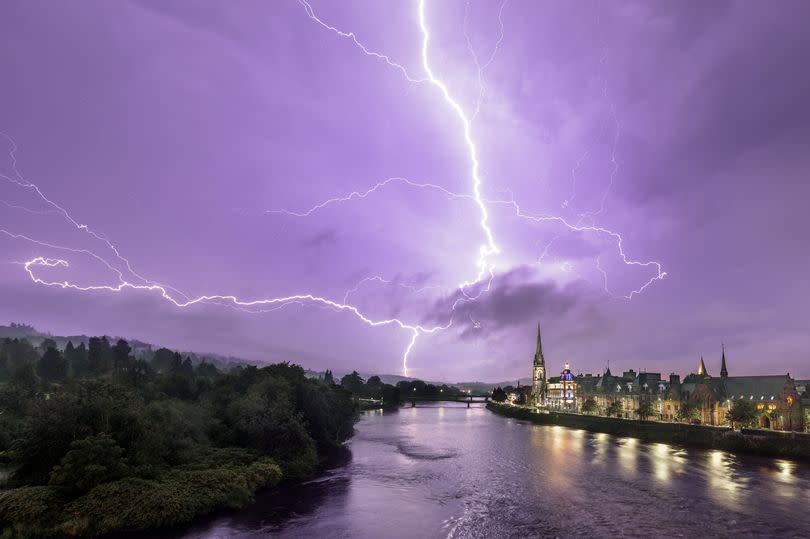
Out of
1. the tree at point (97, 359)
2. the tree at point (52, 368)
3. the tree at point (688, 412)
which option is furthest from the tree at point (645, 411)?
the tree at point (52, 368)

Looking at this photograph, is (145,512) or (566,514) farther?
(566,514)

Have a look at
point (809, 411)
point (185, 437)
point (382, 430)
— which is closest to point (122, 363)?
point (382, 430)

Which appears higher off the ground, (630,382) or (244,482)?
(630,382)

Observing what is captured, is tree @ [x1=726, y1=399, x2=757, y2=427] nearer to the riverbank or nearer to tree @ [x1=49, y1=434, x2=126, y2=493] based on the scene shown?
the riverbank

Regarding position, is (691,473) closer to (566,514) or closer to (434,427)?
(566,514)

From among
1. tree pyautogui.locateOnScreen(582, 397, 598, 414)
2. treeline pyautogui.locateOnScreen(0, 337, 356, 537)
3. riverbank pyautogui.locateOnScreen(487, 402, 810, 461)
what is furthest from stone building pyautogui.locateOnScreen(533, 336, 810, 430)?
treeline pyautogui.locateOnScreen(0, 337, 356, 537)

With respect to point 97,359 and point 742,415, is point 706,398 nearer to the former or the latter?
point 742,415
